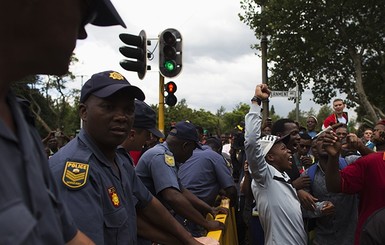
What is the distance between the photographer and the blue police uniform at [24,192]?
86cm

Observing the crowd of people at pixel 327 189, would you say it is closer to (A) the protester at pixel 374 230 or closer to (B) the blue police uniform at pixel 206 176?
(A) the protester at pixel 374 230

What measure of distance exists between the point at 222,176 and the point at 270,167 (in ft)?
5.30

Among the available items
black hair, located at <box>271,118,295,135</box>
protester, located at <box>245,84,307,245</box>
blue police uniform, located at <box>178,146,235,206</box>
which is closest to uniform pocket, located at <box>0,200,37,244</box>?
protester, located at <box>245,84,307,245</box>

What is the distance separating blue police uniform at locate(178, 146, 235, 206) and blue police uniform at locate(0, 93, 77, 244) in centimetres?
446

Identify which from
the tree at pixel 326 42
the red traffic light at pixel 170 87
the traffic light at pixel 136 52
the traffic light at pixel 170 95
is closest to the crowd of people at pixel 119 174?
the traffic light at pixel 136 52

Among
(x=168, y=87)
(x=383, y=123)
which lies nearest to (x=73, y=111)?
(x=168, y=87)

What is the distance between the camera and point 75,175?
1925 mm

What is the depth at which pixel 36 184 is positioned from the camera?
978 mm

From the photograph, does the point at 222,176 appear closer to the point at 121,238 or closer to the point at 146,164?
the point at 146,164

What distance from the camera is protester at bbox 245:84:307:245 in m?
3.83

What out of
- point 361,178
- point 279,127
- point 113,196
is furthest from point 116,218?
point 279,127

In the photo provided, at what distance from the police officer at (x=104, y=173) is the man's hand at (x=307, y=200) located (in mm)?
2054

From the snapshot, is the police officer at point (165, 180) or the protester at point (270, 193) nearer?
the police officer at point (165, 180)

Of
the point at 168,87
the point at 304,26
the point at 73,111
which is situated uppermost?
the point at 304,26
